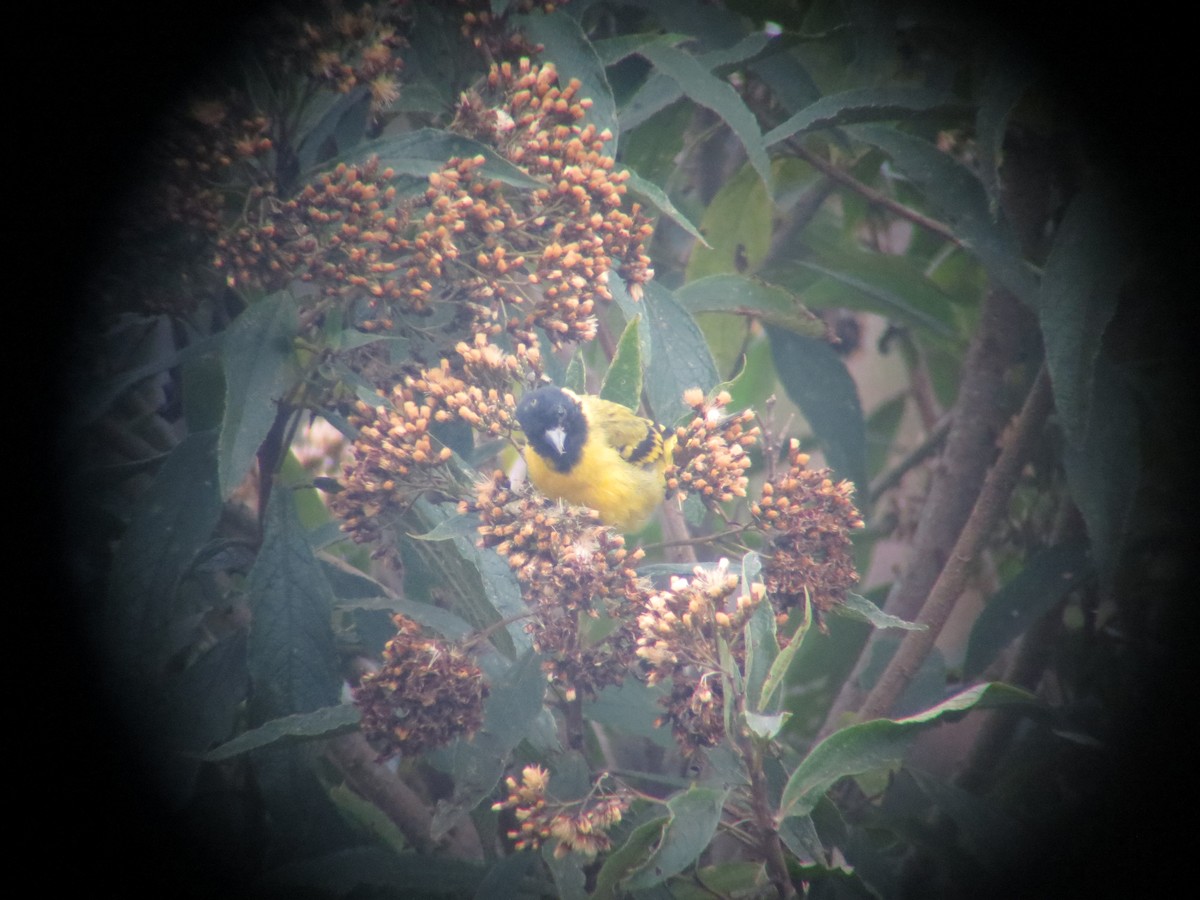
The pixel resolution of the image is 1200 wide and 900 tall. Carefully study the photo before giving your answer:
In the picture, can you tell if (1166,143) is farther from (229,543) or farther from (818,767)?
(229,543)

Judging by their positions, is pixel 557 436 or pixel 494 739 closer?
pixel 494 739

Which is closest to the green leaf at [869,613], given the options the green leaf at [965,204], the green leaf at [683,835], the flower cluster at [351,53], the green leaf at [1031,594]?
the green leaf at [683,835]

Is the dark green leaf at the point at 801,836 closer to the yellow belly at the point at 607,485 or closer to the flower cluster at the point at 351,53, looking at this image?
the yellow belly at the point at 607,485

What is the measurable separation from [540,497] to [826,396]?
1180mm

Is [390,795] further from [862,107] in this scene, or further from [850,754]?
[862,107]

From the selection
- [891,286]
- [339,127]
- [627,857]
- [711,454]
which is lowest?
[627,857]

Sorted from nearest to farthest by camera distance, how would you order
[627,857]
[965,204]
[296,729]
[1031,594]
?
[627,857]
[296,729]
[965,204]
[1031,594]

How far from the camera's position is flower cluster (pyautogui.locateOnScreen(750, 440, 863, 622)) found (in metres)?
1.96

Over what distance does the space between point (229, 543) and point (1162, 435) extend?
2.53 meters

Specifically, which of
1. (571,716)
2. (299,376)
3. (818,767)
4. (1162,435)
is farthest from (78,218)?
(1162,435)

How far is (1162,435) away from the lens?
8.38ft

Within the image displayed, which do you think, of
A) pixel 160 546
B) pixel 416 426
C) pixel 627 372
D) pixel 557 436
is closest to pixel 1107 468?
pixel 627 372

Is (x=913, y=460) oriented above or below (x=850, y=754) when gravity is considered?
above

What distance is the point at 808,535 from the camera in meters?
2.00
